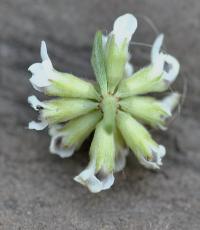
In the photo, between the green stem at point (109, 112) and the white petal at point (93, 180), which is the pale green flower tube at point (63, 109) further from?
the white petal at point (93, 180)

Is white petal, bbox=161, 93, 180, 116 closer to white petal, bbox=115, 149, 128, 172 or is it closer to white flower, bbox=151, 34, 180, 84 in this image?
white flower, bbox=151, 34, 180, 84

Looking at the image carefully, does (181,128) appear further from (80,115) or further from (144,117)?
(80,115)

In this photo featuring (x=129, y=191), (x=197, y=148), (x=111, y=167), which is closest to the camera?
(x=111, y=167)

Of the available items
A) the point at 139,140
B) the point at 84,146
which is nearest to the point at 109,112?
the point at 139,140

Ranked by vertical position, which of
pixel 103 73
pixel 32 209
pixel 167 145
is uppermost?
pixel 103 73

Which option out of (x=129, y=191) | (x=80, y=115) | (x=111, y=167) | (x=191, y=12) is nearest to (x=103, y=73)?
(x=80, y=115)

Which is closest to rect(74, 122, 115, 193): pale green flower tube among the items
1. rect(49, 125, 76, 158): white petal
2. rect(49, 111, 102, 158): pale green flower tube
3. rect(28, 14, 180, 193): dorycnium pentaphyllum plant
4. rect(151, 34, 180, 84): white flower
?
rect(28, 14, 180, 193): dorycnium pentaphyllum plant
